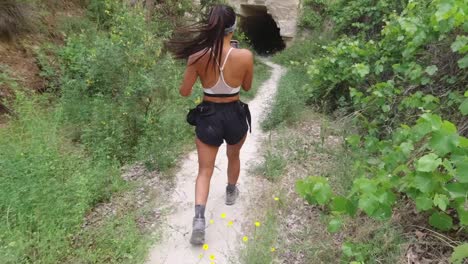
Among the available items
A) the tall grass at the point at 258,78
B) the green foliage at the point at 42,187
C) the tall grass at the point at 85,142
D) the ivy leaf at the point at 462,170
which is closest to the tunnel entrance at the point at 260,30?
the tall grass at the point at 258,78

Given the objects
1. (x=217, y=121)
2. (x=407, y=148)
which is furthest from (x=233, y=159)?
(x=407, y=148)

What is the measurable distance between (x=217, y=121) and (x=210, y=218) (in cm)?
99

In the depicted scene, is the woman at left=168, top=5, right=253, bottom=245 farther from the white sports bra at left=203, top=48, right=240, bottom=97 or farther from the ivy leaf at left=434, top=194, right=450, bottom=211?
the ivy leaf at left=434, top=194, right=450, bottom=211

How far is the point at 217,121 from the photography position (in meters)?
2.76

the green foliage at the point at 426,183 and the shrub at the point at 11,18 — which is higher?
the green foliage at the point at 426,183

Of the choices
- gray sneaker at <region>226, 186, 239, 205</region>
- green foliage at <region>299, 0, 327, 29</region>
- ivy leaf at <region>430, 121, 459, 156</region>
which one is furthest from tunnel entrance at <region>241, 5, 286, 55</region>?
ivy leaf at <region>430, 121, 459, 156</region>

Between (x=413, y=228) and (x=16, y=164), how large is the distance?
10.6ft

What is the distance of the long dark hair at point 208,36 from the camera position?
2.51m

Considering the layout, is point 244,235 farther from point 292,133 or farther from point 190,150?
point 292,133

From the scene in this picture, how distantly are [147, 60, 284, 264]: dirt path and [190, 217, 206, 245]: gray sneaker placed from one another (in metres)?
0.08

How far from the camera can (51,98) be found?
4.98m

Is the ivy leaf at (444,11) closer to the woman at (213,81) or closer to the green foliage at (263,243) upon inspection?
the woman at (213,81)

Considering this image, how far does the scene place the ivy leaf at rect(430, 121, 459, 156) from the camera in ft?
5.46

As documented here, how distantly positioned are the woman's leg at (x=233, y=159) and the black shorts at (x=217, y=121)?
0.18 m
